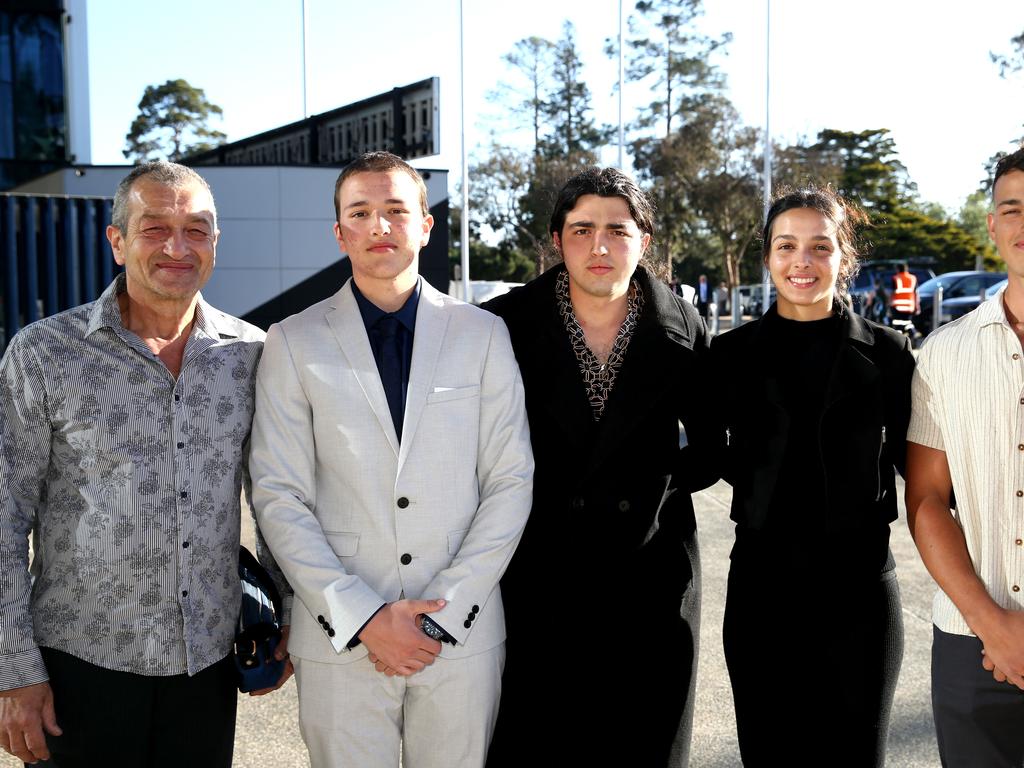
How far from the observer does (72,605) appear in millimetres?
2520

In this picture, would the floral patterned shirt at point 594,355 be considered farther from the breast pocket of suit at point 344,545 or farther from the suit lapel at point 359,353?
the breast pocket of suit at point 344,545

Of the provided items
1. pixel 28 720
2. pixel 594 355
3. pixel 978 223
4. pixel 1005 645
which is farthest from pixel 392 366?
pixel 978 223

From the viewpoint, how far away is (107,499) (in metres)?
2.52

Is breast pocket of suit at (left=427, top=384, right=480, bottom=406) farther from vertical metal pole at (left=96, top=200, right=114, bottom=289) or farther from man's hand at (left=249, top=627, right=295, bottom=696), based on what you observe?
vertical metal pole at (left=96, top=200, right=114, bottom=289)

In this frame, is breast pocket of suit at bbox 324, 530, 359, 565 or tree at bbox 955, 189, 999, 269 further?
tree at bbox 955, 189, 999, 269

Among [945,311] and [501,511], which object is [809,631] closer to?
[501,511]

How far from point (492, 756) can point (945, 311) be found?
22.4m

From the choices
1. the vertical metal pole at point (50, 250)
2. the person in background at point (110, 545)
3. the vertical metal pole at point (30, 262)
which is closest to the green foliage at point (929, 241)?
the vertical metal pole at point (50, 250)

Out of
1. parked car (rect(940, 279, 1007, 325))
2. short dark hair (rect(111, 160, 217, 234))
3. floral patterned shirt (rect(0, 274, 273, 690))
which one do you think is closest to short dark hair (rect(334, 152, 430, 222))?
short dark hair (rect(111, 160, 217, 234))

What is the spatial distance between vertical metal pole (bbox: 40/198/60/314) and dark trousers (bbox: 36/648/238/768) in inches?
377

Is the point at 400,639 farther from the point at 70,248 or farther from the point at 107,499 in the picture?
the point at 70,248

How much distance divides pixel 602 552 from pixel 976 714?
110cm

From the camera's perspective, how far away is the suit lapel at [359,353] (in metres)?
2.65

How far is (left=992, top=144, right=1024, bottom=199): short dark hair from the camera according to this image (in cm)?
255
